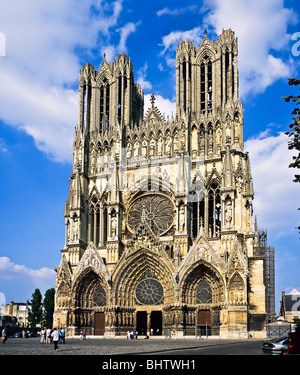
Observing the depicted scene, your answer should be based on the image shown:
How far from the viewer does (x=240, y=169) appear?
43375 mm

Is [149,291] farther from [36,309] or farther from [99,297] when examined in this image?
[36,309]

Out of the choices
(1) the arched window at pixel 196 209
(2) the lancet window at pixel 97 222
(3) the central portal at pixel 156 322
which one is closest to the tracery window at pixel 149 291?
(3) the central portal at pixel 156 322

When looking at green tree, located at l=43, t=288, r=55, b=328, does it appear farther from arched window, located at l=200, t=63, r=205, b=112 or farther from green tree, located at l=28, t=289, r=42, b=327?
arched window, located at l=200, t=63, r=205, b=112

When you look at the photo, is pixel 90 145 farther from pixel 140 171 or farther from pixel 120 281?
pixel 120 281

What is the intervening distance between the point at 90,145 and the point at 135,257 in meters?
12.2

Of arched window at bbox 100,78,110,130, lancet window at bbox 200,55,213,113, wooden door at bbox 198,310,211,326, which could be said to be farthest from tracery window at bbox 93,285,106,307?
lancet window at bbox 200,55,213,113

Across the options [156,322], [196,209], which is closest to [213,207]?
[196,209]

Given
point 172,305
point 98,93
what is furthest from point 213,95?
point 172,305

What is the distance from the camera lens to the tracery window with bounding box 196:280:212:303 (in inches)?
1624

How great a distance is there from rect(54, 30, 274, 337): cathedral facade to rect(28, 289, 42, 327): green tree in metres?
30.3

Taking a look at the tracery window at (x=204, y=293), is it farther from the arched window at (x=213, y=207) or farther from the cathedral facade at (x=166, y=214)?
the arched window at (x=213, y=207)

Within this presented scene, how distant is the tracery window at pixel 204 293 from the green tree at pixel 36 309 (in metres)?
37.8

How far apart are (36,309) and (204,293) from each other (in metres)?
38.6

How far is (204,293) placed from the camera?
41438mm
